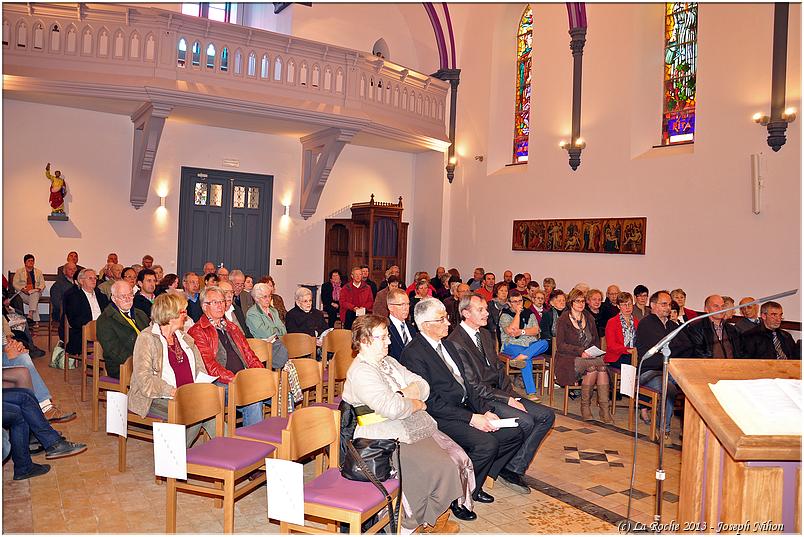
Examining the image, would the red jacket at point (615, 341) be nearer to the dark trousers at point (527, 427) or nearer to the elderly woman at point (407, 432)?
the dark trousers at point (527, 427)

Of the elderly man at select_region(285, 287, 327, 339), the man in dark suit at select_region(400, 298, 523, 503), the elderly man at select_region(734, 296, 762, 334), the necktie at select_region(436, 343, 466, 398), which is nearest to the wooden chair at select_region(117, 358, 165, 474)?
the man in dark suit at select_region(400, 298, 523, 503)

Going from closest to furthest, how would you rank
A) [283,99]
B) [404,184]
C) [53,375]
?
[53,375] → [283,99] → [404,184]

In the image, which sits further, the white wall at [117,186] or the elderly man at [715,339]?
the white wall at [117,186]

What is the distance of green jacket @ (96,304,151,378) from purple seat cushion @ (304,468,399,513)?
8.89 ft

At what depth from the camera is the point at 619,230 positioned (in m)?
10.7

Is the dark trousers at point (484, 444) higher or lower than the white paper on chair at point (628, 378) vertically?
lower

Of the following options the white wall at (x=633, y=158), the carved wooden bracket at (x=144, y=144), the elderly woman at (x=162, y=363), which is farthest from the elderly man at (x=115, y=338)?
the white wall at (x=633, y=158)

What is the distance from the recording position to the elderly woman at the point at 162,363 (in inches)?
171

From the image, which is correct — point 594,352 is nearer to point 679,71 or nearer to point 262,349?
point 262,349

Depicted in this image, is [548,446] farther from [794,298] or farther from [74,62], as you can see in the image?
[74,62]

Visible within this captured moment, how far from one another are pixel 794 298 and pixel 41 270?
11520 mm

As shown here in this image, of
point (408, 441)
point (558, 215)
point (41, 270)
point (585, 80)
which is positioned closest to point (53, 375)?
point (41, 270)

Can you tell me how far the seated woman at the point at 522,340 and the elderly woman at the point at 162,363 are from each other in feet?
12.1

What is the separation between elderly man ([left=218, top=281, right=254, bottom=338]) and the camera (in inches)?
233
